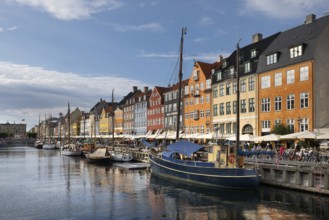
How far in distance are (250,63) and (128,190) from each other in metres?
32.7

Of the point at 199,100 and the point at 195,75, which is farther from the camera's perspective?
the point at 195,75

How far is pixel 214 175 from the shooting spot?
31.7 meters

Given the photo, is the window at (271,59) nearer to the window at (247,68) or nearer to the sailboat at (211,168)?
the window at (247,68)

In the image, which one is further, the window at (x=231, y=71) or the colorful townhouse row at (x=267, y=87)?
the window at (x=231, y=71)

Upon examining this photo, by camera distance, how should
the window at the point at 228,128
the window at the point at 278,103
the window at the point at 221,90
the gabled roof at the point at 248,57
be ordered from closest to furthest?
the window at the point at 278,103 < the gabled roof at the point at 248,57 < the window at the point at 228,128 < the window at the point at 221,90

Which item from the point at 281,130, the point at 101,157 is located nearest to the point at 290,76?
the point at 281,130

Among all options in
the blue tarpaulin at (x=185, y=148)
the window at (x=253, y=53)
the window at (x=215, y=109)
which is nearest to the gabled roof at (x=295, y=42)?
the window at (x=253, y=53)

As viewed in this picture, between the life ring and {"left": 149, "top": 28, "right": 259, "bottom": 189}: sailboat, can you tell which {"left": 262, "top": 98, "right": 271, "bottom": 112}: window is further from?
the life ring

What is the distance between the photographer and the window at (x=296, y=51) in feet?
158

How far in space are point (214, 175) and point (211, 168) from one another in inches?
26.1

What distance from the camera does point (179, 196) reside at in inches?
1158

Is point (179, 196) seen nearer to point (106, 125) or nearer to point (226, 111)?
point (226, 111)

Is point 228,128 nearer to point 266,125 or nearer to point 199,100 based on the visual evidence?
point 266,125

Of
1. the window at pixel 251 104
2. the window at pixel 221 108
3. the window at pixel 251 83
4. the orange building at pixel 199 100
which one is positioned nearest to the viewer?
the window at pixel 251 104
